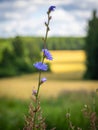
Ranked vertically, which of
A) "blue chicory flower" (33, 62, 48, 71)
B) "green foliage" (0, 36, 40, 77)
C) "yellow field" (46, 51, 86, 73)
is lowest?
"yellow field" (46, 51, 86, 73)

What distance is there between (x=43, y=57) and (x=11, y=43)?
123 feet

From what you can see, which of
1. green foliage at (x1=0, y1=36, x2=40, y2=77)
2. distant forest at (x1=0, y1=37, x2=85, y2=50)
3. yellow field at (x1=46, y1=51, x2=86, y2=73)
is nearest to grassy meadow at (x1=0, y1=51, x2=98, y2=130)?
yellow field at (x1=46, y1=51, x2=86, y2=73)

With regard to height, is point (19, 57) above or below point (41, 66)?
below

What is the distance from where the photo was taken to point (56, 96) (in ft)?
64.0

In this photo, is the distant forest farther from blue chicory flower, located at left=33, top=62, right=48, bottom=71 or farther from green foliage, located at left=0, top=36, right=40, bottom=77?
blue chicory flower, located at left=33, top=62, right=48, bottom=71

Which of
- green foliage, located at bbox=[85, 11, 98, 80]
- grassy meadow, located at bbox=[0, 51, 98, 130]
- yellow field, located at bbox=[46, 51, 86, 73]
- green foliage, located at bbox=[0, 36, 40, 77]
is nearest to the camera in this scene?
grassy meadow, located at bbox=[0, 51, 98, 130]

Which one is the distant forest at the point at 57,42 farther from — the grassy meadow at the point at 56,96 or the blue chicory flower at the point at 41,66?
the blue chicory flower at the point at 41,66

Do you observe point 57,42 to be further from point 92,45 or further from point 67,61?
point 67,61

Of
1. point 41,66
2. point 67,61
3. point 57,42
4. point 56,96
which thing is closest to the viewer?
point 41,66

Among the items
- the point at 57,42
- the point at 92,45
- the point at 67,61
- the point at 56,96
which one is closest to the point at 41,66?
the point at 56,96

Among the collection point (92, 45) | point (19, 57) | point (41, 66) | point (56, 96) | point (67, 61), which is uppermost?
point (41, 66)

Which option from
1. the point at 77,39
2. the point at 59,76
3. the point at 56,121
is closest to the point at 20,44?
the point at 77,39

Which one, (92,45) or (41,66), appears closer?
(41,66)

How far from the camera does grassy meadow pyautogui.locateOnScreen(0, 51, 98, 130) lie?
10195mm
